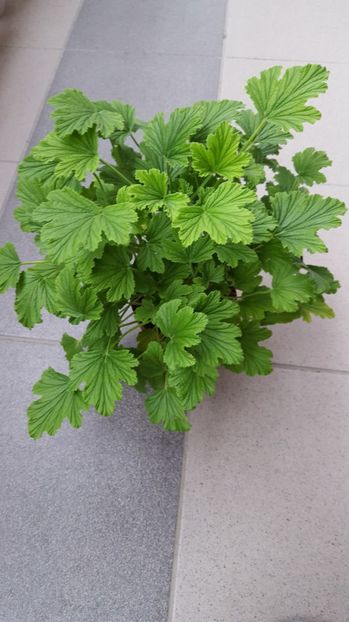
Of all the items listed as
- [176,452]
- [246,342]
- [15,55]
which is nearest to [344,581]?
[176,452]

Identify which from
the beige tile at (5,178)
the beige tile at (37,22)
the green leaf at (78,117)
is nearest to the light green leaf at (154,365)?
the green leaf at (78,117)

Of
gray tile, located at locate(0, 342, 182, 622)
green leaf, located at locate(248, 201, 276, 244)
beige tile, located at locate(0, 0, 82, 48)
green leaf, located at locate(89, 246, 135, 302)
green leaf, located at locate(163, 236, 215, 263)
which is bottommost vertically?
gray tile, located at locate(0, 342, 182, 622)

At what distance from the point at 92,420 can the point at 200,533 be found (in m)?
0.37

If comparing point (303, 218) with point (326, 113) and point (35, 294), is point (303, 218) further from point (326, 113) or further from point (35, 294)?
point (326, 113)

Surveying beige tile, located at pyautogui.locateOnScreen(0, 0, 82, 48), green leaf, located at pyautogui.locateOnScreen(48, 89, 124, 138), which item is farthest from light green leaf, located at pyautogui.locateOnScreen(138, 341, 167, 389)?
beige tile, located at pyautogui.locateOnScreen(0, 0, 82, 48)

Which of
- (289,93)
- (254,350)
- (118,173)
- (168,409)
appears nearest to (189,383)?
(168,409)

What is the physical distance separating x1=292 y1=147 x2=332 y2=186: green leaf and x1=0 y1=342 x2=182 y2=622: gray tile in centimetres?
66

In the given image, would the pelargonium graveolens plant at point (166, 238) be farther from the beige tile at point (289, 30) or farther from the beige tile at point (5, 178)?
the beige tile at point (289, 30)

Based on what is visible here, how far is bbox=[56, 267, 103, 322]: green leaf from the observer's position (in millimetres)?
927

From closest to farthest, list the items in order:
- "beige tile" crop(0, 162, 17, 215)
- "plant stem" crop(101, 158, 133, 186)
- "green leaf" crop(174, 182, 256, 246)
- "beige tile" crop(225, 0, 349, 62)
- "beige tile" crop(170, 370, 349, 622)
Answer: "green leaf" crop(174, 182, 256, 246)
"plant stem" crop(101, 158, 133, 186)
"beige tile" crop(170, 370, 349, 622)
"beige tile" crop(0, 162, 17, 215)
"beige tile" crop(225, 0, 349, 62)

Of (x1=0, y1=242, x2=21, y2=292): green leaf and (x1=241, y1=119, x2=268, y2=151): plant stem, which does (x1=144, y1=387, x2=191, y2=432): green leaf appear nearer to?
(x1=0, y1=242, x2=21, y2=292): green leaf

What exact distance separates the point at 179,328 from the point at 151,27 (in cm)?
178

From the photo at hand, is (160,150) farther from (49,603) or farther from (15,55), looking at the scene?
(15,55)

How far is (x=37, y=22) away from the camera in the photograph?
2252mm
